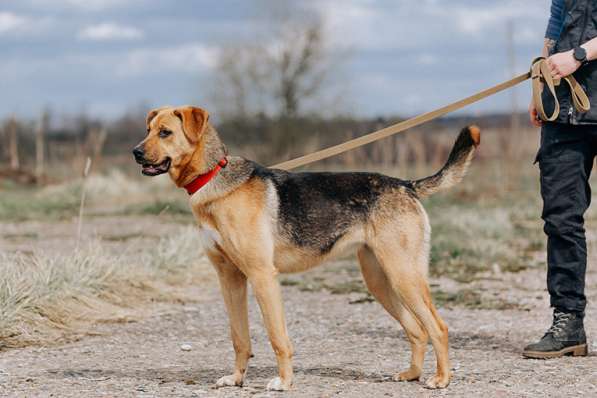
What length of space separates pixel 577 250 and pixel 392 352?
5.12ft

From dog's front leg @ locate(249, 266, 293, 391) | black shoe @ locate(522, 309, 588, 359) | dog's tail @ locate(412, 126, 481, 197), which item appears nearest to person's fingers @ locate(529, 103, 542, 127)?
dog's tail @ locate(412, 126, 481, 197)

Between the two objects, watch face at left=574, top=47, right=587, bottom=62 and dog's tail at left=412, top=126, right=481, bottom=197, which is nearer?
dog's tail at left=412, top=126, right=481, bottom=197

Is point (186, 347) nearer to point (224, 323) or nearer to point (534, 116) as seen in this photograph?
point (224, 323)

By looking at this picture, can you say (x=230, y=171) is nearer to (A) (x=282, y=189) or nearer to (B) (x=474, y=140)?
(A) (x=282, y=189)

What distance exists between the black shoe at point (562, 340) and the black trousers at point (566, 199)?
9cm

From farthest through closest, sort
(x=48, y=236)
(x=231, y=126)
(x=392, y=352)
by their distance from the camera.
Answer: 1. (x=231, y=126)
2. (x=48, y=236)
3. (x=392, y=352)

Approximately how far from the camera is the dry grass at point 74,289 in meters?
7.35

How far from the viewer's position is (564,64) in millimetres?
5883

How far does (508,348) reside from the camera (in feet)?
22.4

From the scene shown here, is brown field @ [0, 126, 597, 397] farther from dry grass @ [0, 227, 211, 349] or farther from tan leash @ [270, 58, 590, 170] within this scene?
tan leash @ [270, 58, 590, 170]

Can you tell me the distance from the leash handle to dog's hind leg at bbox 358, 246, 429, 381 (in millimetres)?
1613

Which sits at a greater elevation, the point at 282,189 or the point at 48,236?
the point at 282,189

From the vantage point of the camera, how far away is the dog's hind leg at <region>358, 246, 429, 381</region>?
18.4ft

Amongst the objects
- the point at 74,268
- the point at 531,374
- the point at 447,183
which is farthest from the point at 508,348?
the point at 74,268
